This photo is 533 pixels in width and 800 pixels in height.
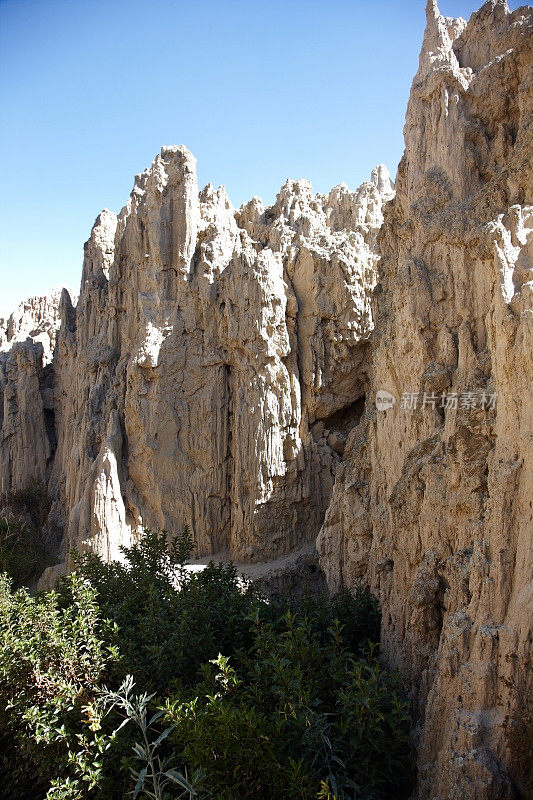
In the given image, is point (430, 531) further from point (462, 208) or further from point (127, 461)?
point (127, 461)

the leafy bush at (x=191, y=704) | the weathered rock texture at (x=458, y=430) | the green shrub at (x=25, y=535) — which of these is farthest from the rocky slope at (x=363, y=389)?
the leafy bush at (x=191, y=704)

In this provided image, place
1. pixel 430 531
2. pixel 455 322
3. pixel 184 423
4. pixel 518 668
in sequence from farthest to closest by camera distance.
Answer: pixel 184 423
pixel 455 322
pixel 430 531
pixel 518 668

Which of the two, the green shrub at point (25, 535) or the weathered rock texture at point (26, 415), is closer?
the green shrub at point (25, 535)

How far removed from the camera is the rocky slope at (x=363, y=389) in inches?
261

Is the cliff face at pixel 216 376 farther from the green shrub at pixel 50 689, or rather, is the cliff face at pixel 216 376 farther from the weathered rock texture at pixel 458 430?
the green shrub at pixel 50 689

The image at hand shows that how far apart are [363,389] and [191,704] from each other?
12759 mm

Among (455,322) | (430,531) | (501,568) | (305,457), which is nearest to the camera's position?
(501,568)

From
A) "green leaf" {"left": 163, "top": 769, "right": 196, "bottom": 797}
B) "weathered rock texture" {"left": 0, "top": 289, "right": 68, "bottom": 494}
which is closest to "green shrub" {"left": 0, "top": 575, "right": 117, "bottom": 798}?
"green leaf" {"left": 163, "top": 769, "right": 196, "bottom": 797}

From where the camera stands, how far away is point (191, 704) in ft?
19.1

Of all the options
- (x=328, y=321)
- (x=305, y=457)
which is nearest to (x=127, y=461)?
(x=305, y=457)

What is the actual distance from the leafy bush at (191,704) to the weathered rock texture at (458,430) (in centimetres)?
87

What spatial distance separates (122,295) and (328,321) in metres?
7.87

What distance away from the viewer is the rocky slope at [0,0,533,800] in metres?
6.62

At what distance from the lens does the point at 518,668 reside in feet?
19.2
